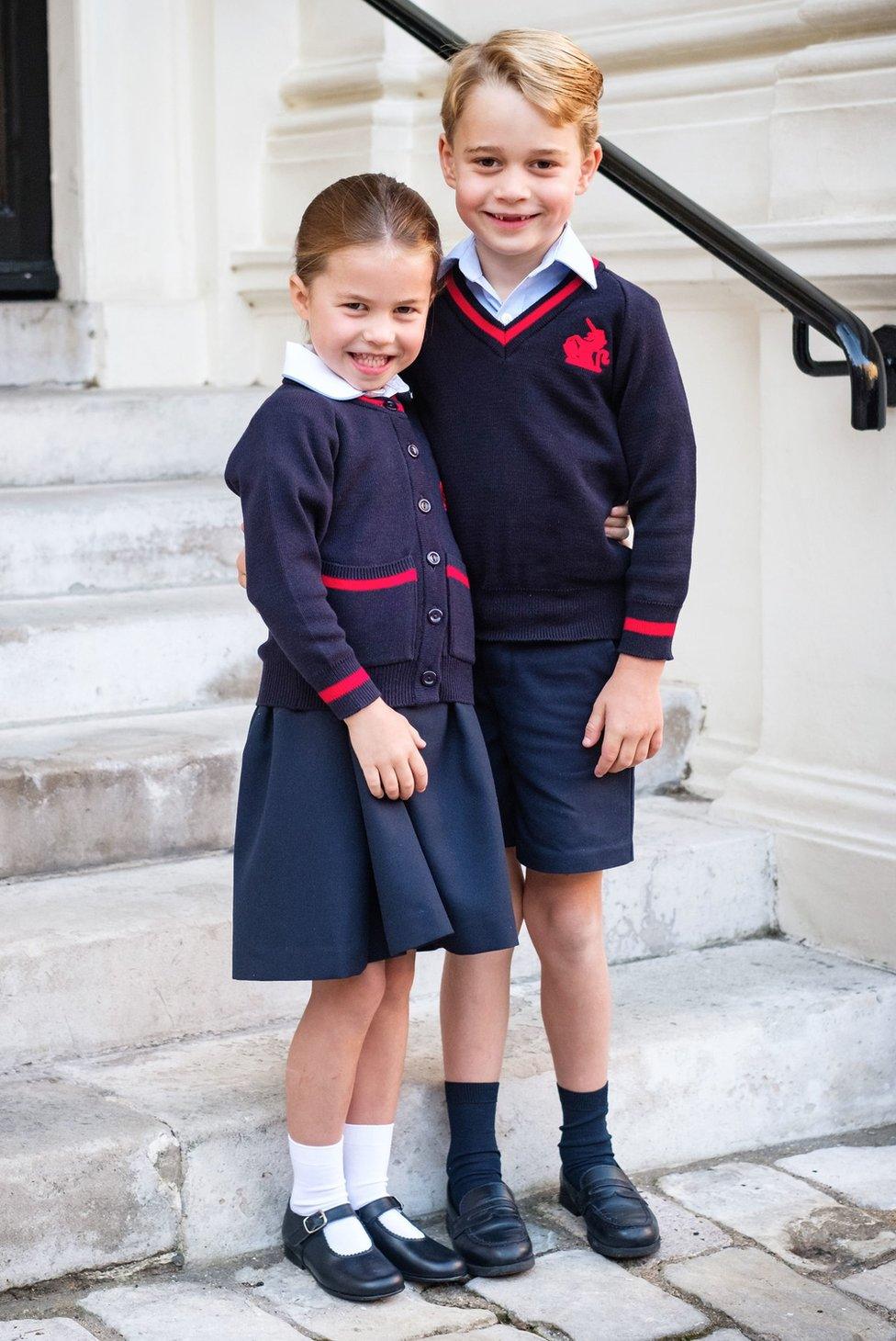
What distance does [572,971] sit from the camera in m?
2.41

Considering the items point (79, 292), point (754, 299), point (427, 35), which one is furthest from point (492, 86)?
point (79, 292)

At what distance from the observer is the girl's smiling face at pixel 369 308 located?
6.85ft

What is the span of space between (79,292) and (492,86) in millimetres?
2202

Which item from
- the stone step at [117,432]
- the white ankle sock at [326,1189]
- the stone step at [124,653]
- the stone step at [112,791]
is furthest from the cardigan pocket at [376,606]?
the stone step at [117,432]

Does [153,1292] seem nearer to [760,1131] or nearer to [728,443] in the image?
[760,1131]

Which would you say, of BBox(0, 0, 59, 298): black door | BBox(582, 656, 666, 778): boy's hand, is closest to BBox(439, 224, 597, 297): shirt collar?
BBox(582, 656, 666, 778): boy's hand

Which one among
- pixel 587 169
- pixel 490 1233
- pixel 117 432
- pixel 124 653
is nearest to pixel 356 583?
pixel 587 169

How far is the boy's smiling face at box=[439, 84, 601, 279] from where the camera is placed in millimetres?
2135

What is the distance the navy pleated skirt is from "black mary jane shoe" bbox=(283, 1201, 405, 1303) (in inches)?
13.7

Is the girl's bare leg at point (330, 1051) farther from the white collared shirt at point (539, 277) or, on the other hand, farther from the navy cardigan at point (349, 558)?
the white collared shirt at point (539, 277)

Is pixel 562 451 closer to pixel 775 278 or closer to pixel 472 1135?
pixel 775 278

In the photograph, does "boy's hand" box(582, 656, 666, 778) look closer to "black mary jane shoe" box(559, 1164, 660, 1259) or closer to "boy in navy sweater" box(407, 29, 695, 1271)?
"boy in navy sweater" box(407, 29, 695, 1271)

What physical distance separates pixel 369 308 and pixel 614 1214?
1212 millimetres

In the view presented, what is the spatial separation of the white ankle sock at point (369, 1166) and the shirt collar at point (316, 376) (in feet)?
3.02
